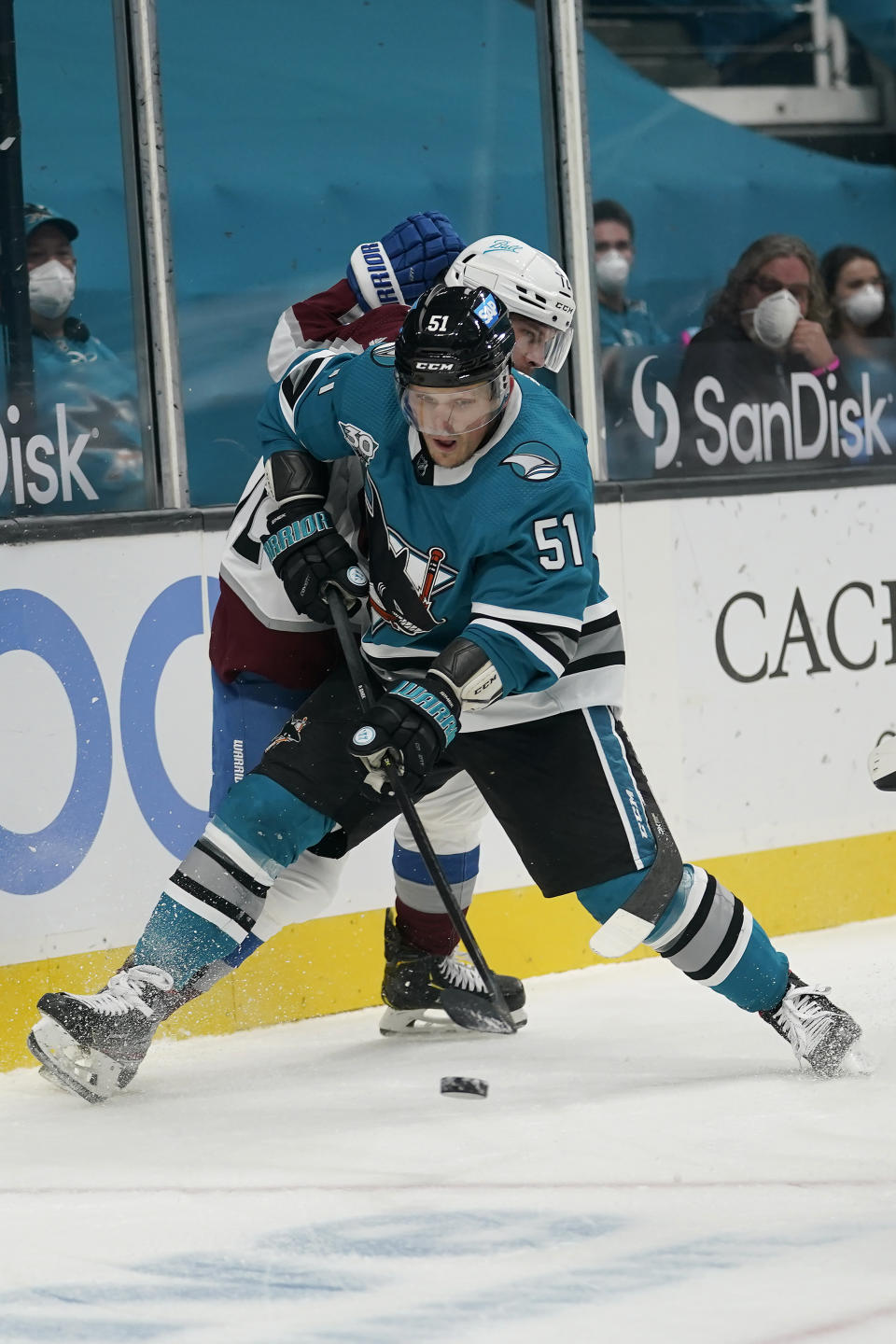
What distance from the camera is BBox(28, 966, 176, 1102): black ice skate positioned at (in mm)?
2766

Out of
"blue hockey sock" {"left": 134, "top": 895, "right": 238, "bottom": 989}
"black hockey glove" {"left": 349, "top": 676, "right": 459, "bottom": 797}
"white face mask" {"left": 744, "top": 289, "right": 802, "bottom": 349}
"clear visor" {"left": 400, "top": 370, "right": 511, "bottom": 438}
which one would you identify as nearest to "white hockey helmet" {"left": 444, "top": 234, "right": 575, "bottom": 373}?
"clear visor" {"left": 400, "top": 370, "right": 511, "bottom": 438}

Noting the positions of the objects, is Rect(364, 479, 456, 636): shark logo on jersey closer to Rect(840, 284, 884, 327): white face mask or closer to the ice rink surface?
the ice rink surface

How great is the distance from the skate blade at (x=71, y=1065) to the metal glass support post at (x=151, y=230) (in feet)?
3.59

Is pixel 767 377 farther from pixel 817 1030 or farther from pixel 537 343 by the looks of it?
pixel 817 1030

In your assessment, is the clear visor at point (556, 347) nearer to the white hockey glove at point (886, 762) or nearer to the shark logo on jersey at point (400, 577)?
the shark logo on jersey at point (400, 577)

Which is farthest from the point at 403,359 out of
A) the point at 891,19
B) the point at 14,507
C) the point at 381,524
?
the point at 891,19

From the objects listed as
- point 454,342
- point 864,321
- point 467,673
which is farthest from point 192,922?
point 864,321

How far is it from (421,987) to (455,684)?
0.98 meters

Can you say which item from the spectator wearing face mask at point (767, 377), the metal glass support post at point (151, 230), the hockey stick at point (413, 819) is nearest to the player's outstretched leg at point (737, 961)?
the hockey stick at point (413, 819)

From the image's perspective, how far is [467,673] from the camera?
2.60 metres

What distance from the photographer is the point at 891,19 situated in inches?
183

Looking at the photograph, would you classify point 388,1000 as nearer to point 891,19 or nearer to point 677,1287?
point 677,1287

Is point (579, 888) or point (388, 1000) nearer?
point (579, 888)

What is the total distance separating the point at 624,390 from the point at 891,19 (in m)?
1.25
